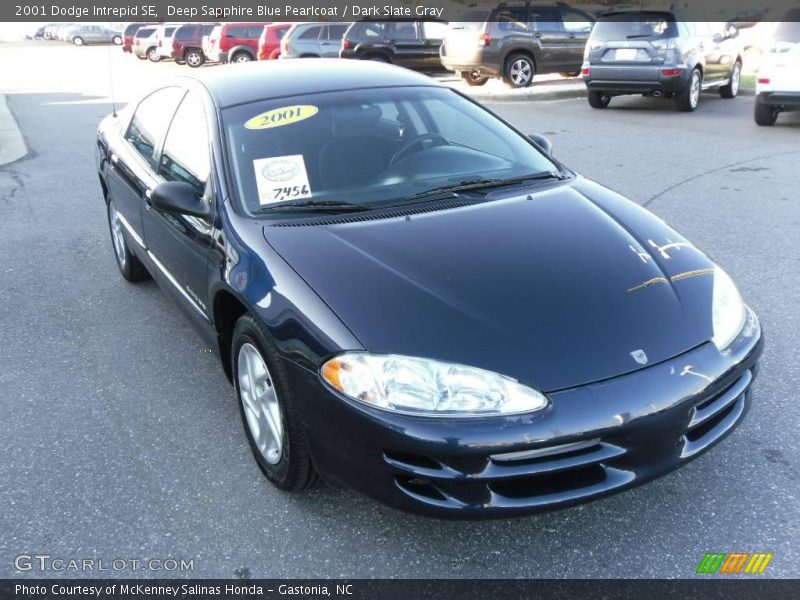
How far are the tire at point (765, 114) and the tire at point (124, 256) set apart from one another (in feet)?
28.5

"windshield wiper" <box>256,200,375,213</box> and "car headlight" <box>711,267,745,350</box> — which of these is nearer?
"car headlight" <box>711,267,745,350</box>

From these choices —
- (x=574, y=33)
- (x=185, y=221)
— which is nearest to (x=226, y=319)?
(x=185, y=221)

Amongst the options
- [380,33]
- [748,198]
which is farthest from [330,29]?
[748,198]

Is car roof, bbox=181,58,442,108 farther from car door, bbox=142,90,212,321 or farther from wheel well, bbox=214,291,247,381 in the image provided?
wheel well, bbox=214,291,247,381

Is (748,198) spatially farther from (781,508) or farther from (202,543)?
(202,543)

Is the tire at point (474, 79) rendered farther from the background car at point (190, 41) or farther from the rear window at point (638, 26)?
the background car at point (190, 41)

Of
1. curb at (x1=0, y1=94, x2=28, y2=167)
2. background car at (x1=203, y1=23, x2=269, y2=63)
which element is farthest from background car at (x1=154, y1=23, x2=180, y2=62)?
curb at (x1=0, y1=94, x2=28, y2=167)

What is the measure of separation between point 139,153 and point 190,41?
2623 cm

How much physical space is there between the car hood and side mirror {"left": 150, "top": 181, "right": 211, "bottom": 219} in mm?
421

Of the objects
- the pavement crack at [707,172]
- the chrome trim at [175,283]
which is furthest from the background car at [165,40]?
the chrome trim at [175,283]

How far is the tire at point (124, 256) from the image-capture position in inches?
202

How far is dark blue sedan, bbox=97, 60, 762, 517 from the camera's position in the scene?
2.31 metres

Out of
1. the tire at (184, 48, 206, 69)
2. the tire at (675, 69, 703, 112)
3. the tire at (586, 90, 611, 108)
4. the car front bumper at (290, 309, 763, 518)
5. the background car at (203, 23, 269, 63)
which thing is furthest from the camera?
the tire at (184, 48, 206, 69)

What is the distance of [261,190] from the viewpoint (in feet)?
10.6
